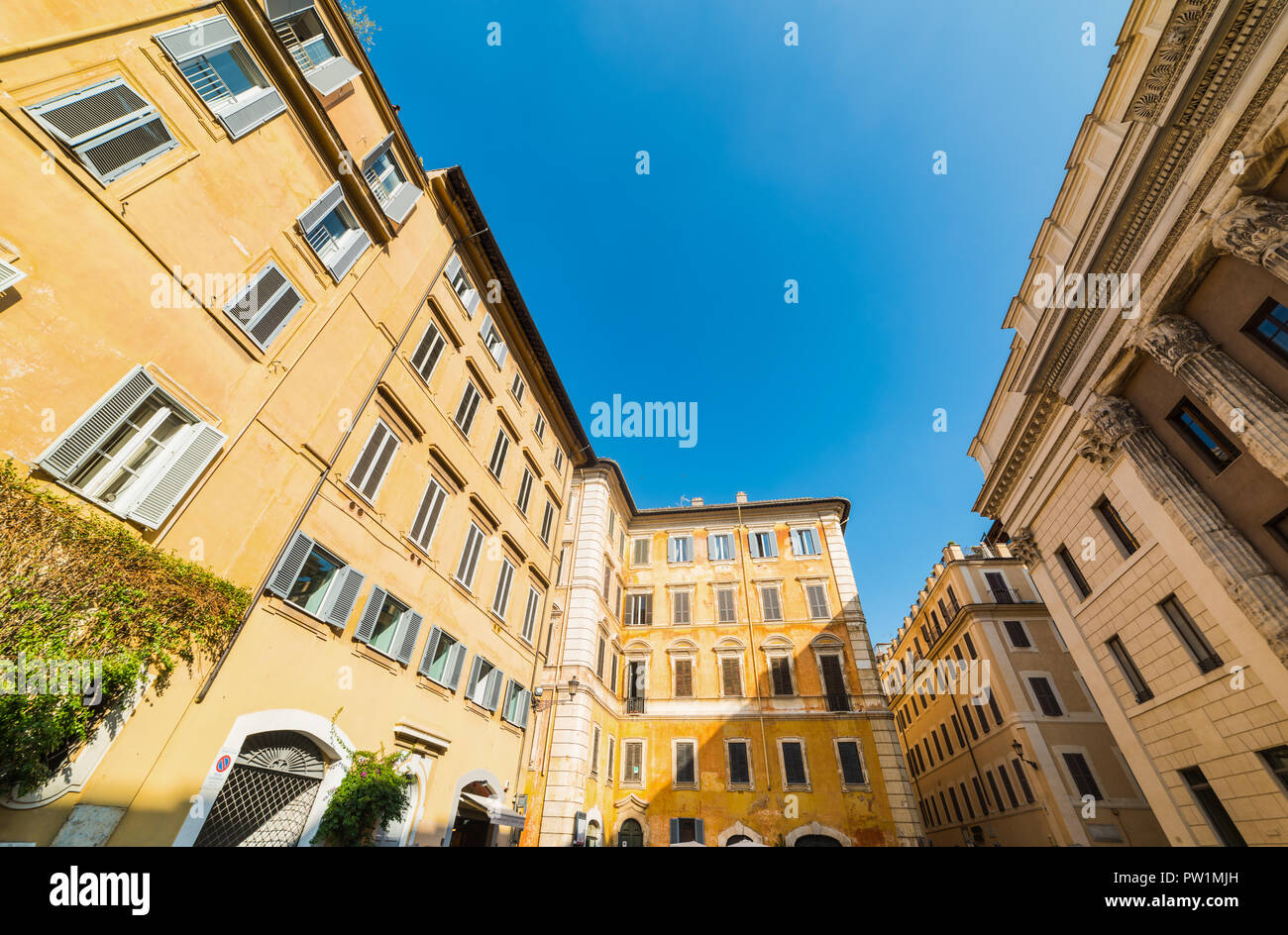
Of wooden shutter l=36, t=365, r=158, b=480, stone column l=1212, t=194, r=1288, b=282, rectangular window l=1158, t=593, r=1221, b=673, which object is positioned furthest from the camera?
rectangular window l=1158, t=593, r=1221, b=673

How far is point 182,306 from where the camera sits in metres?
8.98

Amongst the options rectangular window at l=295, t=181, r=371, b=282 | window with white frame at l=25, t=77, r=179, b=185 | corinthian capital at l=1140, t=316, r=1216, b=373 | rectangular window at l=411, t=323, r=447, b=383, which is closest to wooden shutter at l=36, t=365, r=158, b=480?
window with white frame at l=25, t=77, r=179, b=185

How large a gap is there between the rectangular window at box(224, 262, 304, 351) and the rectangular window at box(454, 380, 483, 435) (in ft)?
18.0

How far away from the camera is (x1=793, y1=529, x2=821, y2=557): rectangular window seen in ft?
98.8

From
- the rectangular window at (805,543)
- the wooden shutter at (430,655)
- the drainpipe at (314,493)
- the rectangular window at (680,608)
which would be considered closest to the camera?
the drainpipe at (314,493)

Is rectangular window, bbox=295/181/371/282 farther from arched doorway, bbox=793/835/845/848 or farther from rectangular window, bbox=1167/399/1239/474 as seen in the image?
arched doorway, bbox=793/835/845/848

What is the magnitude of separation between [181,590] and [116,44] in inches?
324

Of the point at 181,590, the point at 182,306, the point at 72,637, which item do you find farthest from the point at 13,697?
the point at 182,306

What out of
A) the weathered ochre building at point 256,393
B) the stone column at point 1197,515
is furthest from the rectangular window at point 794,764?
the stone column at point 1197,515

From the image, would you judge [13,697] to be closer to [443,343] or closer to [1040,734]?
[443,343]

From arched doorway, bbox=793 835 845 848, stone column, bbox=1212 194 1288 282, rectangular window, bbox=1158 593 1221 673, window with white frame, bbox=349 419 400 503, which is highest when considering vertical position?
stone column, bbox=1212 194 1288 282

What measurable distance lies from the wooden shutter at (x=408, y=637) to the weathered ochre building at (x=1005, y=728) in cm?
2449

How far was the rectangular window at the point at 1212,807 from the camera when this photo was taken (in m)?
13.0

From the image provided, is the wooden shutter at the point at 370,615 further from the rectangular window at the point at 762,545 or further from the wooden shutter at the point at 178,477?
the rectangular window at the point at 762,545
